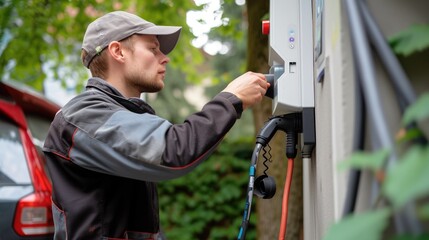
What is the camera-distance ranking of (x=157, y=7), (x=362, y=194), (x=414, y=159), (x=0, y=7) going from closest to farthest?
(x=414, y=159), (x=362, y=194), (x=0, y=7), (x=157, y=7)

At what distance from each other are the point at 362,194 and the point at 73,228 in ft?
4.09

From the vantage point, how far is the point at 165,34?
2809 mm

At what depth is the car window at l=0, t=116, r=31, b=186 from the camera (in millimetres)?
3375

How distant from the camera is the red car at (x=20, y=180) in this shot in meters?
3.23

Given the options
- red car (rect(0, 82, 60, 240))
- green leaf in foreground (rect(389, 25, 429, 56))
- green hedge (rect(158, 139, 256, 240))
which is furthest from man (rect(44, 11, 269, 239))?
green hedge (rect(158, 139, 256, 240))

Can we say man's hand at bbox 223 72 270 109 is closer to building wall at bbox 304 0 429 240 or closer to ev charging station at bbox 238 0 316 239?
ev charging station at bbox 238 0 316 239

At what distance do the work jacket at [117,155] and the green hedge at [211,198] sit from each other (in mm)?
4344

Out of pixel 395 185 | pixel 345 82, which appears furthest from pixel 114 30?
pixel 395 185

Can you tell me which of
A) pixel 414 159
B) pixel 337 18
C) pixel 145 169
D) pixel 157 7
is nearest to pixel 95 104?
pixel 145 169

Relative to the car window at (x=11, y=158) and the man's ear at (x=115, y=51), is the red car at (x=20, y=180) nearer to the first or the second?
the car window at (x=11, y=158)

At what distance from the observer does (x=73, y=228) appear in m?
2.42

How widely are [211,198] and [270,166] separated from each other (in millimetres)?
2583

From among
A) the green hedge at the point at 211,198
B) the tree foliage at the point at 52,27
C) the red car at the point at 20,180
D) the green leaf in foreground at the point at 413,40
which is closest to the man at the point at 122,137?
the red car at the point at 20,180

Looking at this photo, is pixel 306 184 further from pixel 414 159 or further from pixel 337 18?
pixel 414 159
